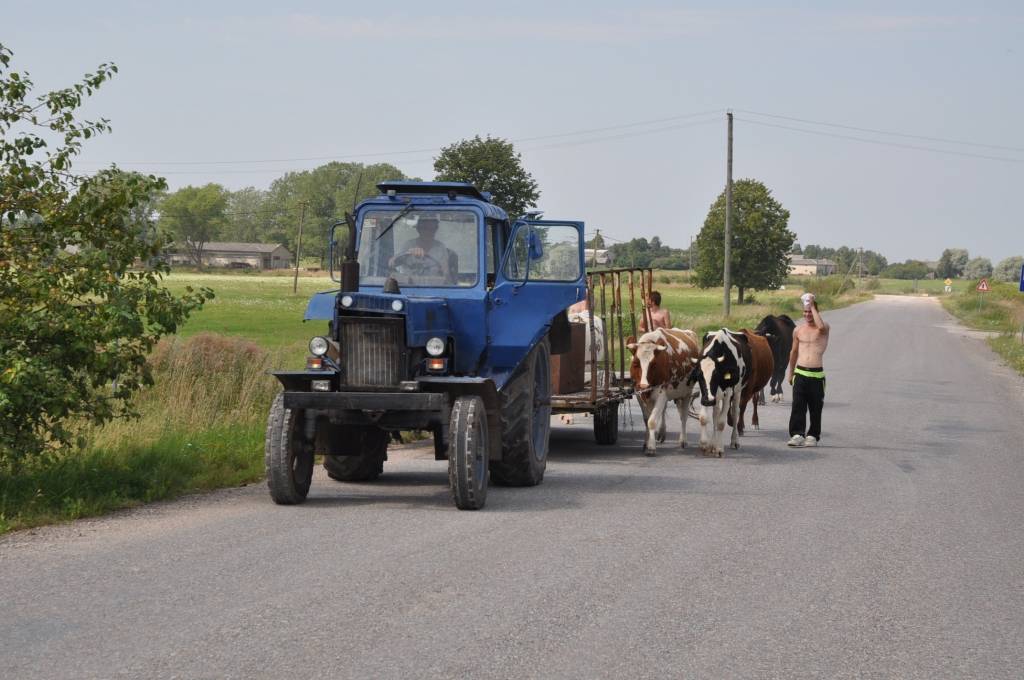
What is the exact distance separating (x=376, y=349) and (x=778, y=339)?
11285mm

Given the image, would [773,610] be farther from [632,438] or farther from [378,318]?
[632,438]

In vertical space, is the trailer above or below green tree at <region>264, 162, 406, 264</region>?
below

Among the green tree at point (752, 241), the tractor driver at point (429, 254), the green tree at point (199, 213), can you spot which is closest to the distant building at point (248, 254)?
the green tree at point (199, 213)

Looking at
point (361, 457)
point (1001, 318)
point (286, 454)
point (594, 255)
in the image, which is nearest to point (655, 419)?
point (594, 255)

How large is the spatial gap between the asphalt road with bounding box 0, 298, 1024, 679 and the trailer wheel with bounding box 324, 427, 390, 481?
0.94 feet

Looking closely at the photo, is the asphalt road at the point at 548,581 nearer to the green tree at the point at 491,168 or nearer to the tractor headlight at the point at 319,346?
the tractor headlight at the point at 319,346

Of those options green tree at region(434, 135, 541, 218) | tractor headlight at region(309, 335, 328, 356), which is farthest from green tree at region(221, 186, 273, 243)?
tractor headlight at region(309, 335, 328, 356)

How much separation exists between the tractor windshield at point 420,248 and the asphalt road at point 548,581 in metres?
2.00

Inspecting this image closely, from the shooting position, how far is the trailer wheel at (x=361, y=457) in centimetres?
1162

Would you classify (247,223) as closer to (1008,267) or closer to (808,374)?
(1008,267)

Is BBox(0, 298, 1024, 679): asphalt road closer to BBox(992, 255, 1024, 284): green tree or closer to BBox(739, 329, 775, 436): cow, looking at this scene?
BBox(739, 329, 775, 436): cow

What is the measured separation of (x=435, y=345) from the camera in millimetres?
11148

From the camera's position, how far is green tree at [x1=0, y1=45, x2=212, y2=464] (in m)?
10.9

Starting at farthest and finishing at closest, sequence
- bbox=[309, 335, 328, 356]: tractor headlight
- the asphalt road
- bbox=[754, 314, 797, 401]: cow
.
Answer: bbox=[754, 314, 797, 401]: cow, bbox=[309, 335, 328, 356]: tractor headlight, the asphalt road
